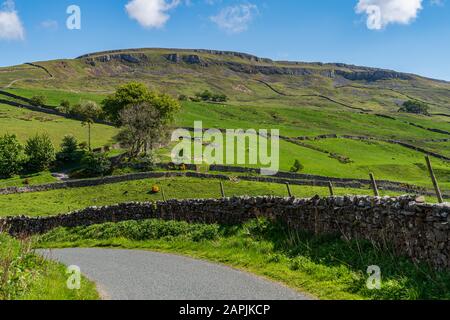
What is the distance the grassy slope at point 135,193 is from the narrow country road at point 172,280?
35.2 meters

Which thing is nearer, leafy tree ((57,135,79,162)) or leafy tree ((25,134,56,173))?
leafy tree ((25,134,56,173))

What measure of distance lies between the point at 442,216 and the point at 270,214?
9.56m

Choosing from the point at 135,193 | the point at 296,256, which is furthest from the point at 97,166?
the point at 296,256

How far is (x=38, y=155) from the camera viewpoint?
79.7m

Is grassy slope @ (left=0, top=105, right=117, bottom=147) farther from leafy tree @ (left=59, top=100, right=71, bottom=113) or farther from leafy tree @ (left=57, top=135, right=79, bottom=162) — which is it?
leafy tree @ (left=57, top=135, right=79, bottom=162)

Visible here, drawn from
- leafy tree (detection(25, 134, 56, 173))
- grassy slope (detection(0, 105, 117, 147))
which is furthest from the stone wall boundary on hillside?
grassy slope (detection(0, 105, 117, 147))

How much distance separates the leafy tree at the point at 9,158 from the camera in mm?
76369

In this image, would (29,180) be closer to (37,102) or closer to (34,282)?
(34,282)

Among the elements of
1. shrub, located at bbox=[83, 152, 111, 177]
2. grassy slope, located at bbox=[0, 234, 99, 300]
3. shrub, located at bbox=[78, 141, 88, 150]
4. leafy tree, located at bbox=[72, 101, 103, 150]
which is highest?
leafy tree, located at bbox=[72, 101, 103, 150]

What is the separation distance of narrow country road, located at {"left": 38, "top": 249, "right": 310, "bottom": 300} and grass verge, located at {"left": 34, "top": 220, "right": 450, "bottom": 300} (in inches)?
34.3

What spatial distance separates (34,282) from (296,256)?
28.0 ft

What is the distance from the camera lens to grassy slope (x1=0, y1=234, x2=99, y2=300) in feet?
36.2

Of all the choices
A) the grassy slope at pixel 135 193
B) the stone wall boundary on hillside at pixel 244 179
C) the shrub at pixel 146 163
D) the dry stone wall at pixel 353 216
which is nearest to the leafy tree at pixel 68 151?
the shrub at pixel 146 163
